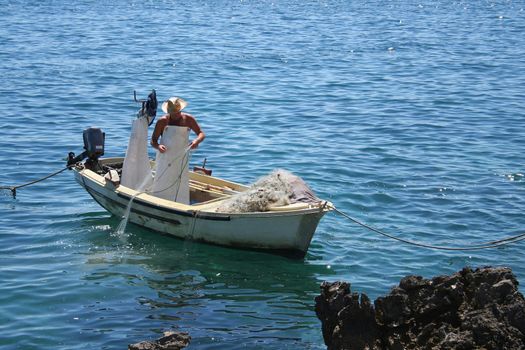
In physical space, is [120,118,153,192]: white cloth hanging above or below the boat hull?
above

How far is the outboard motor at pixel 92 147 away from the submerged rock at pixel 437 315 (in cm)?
779

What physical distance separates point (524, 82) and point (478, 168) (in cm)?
1162

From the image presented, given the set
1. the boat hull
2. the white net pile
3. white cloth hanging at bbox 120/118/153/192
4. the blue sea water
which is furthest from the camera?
white cloth hanging at bbox 120/118/153/192

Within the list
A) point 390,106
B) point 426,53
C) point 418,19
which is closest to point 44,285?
point 390,106

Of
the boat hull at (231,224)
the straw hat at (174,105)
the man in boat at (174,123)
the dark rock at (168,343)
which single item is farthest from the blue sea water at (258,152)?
the straw hat at (174,105)

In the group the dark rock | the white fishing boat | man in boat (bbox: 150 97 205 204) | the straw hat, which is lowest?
the dark rock

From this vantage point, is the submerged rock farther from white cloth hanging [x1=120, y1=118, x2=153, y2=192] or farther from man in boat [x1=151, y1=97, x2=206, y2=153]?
white cloth hanging [x1=120, y1=118, x2=153, y2=192]

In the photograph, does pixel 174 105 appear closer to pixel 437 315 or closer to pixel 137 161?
pixel 137 161

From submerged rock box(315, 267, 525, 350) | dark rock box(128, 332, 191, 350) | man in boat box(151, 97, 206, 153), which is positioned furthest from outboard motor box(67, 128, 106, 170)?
submerged rock box(315, 267, 525, 350)

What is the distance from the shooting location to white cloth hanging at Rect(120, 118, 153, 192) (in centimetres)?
1580

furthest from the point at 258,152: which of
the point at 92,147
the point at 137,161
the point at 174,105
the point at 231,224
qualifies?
the point at 231,224

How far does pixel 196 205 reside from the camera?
14961 millimetres

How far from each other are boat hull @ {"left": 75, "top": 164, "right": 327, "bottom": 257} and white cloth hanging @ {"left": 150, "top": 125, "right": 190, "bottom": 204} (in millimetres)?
363

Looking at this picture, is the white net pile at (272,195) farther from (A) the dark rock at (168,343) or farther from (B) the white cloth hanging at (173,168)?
(A) the dark rock at (168,343)
